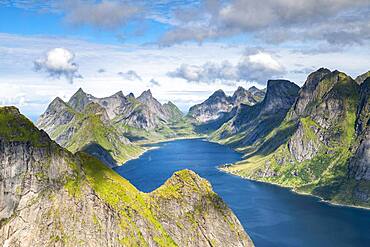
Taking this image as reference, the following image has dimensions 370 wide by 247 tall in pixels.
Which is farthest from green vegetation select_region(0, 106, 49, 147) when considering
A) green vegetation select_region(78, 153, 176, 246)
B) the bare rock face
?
the bare rock face

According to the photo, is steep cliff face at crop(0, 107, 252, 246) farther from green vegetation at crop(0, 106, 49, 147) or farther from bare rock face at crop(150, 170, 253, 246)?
bare rock face at crop(150, 170, 253, 246)

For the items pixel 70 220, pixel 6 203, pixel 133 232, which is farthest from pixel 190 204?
pixel 6 203

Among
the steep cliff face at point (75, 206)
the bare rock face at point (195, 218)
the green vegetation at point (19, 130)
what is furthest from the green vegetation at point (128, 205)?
the green vegetation at point (19, 130)

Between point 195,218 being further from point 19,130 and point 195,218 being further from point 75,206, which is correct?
point 19,130

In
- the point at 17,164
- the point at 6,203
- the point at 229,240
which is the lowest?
the point at 229,240

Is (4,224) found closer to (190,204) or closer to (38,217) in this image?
(38,217)

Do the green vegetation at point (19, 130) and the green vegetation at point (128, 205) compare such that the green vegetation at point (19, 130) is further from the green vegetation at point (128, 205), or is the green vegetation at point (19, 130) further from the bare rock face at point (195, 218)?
the bare rock face at point (195, 218)

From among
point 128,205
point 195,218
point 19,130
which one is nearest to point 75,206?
point 128,205

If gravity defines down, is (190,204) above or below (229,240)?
above
